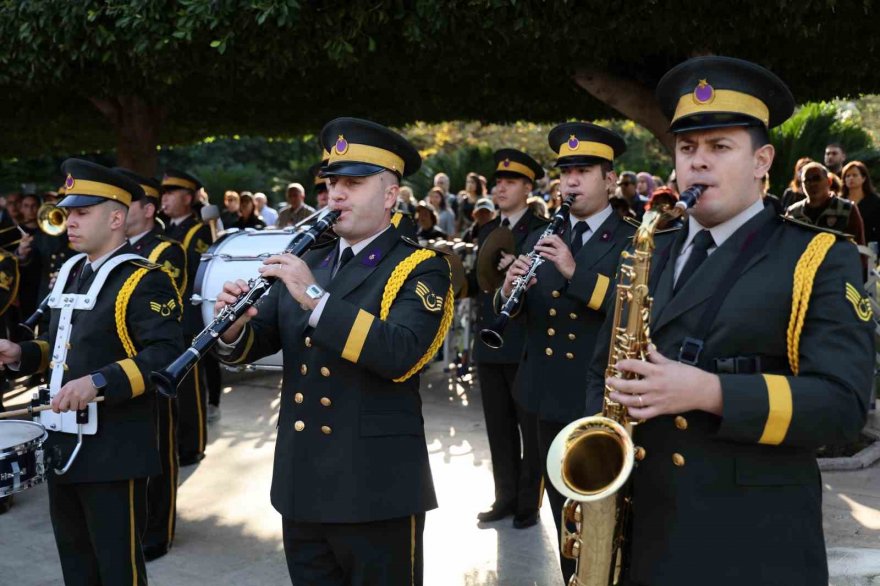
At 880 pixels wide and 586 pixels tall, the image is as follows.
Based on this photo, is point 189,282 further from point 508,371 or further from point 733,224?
point 733,224

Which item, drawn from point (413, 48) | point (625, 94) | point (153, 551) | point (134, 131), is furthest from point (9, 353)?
point (134, 131)

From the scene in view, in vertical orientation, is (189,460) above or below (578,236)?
below

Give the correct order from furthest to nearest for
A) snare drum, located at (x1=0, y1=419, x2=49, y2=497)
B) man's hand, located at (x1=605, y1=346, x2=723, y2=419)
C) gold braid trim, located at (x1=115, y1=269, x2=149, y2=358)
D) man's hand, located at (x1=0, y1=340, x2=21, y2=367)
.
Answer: man's hand, located at (x1=0, y1=340, x2=21, y2=367) → gold braid trim, located at (x1=115, y1=269, x2=149, y2=358) → snare drum, located at (x1=0, y1=419, x2=49, y2=497) → man's hand, located at (x1=605, y1=346, x2=723, y2=419)

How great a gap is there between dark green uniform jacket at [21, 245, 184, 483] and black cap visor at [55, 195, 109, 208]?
26 centimetres

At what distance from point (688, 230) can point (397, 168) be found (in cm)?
118

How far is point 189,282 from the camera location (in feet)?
23.6

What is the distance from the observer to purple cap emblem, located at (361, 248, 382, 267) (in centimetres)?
332

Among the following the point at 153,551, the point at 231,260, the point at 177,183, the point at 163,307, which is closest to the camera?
the point at 163,307

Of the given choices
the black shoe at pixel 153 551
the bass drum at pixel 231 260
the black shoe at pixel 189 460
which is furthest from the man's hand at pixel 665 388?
the black shoe at pixel 189 460

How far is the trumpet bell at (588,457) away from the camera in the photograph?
92.4 inches

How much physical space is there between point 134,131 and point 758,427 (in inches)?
353

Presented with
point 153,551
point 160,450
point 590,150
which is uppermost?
point 590,150

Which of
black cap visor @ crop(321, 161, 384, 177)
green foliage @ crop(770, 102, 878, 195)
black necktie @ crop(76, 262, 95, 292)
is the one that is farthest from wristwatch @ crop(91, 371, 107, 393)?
green foliage @ crop(770, 102, 878, 195)

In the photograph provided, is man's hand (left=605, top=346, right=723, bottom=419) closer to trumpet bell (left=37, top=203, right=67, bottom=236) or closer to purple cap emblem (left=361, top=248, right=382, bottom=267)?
purple cap emblem (left=361, top=248, right=382, bottom=267)
